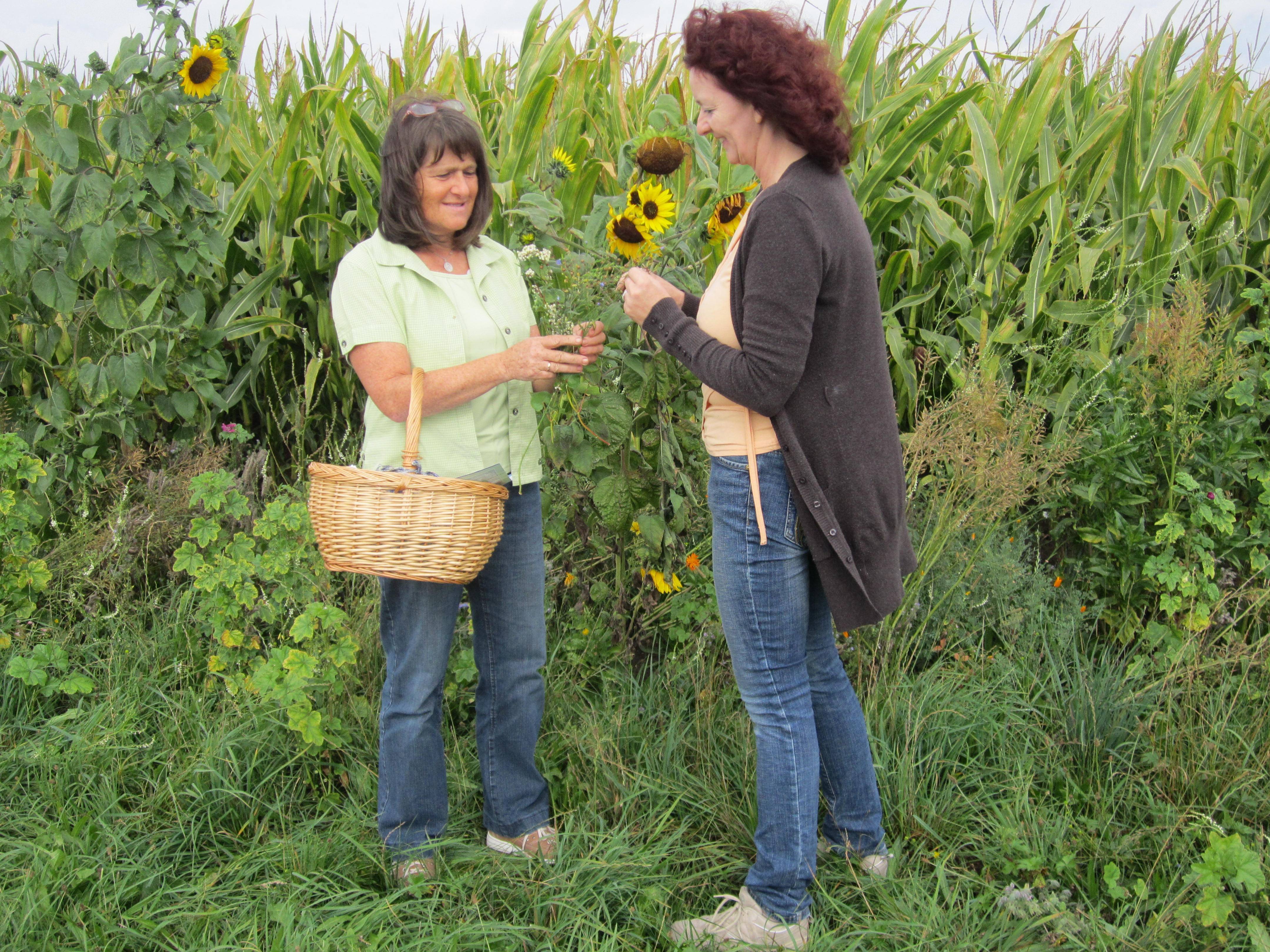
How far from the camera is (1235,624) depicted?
9.59 ft

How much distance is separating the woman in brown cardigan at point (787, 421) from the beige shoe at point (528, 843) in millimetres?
388

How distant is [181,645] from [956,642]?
2.32m

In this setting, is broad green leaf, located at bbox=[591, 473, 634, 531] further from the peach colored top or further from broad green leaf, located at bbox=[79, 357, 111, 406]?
broad green leaf, located at bbox=[79, 357, 111, 406]

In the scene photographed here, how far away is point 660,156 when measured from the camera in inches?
78.9

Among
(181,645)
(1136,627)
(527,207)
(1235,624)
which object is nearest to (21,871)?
(181,645)

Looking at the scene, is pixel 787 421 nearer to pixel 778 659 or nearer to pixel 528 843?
pixel 778 659

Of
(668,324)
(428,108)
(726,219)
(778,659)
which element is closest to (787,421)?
(668,324)

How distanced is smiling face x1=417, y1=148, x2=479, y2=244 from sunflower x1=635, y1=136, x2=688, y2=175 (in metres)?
0.36

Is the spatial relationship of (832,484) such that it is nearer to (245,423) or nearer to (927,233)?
(927,233)

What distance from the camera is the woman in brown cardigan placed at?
5.36ft

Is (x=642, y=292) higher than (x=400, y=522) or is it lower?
higher

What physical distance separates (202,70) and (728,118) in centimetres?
173

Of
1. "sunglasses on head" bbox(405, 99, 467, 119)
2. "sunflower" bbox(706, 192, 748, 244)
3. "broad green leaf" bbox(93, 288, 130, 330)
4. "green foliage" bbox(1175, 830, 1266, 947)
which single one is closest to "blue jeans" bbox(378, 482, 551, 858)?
"sunflower" bbox(706, 192, 748, 244)

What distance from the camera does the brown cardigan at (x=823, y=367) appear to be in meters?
1.61
